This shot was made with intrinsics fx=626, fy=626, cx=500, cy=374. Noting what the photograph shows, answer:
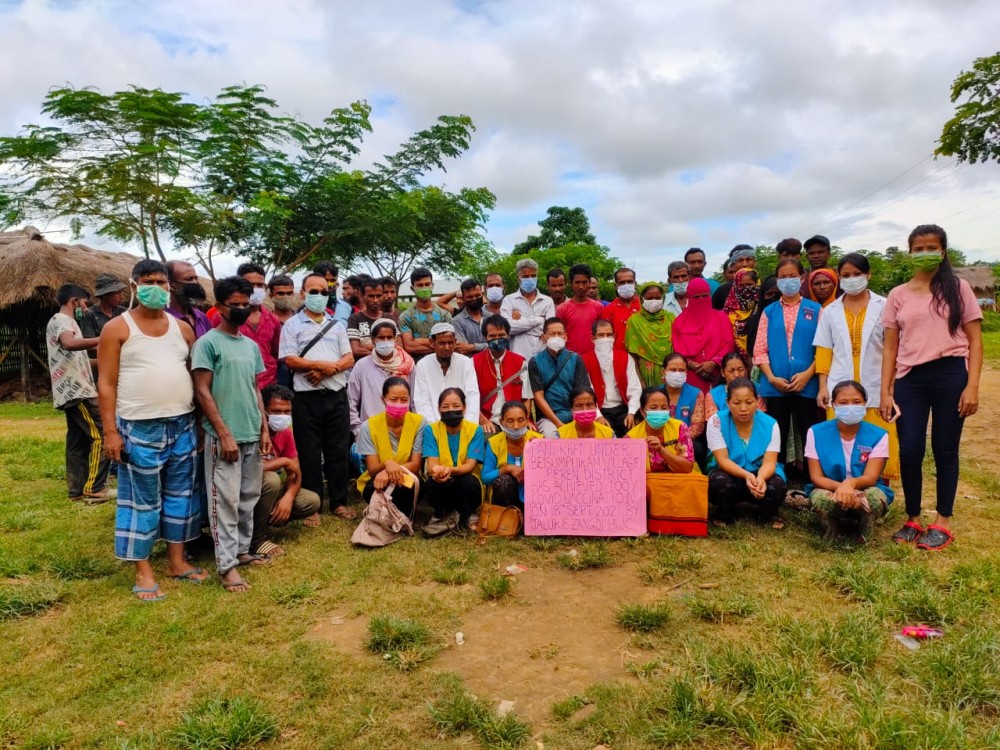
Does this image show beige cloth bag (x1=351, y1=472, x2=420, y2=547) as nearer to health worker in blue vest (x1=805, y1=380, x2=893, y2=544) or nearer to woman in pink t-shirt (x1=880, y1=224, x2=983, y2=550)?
health worker in blue vest (x1=805, y1=380, x2=893, y2=544)

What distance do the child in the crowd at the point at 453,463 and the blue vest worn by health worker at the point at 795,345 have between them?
107 inches

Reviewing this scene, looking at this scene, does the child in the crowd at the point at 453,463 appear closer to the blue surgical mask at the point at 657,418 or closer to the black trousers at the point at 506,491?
the black trousers at the point at 506,491

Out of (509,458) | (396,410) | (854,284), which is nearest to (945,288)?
(854,284)

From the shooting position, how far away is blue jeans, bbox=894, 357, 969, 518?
4.36 metres

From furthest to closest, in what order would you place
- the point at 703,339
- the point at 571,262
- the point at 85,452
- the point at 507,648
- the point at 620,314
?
1. the point at 571,262
2. the point at 620,314
3. the point at 85,452
4. the point at 703,339
5. the point at 507,648

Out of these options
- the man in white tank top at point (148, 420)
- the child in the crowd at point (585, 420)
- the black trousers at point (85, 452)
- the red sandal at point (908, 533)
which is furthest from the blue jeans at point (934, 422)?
the black trousers at point (85, 452)

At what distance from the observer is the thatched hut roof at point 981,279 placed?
36031mm

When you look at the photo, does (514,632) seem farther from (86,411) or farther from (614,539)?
(86,411)

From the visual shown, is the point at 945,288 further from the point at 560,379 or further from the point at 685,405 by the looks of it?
the point at 560,379

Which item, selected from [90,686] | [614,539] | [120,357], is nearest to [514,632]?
[614,539]

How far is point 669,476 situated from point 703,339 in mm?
1796

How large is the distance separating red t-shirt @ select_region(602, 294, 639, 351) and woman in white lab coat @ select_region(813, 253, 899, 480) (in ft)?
6.11

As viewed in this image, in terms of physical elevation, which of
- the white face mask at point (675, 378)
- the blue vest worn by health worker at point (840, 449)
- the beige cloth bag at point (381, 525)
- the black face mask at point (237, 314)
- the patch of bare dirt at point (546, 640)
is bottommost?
the patch of bare dirt at point (546, 640)

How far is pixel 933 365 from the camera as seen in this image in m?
4.40
